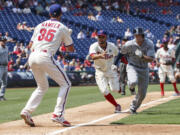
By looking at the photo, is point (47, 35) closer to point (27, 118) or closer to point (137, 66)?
point (27, 118)

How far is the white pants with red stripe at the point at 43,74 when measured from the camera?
810 cm

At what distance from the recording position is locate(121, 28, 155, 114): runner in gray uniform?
995 centimetres

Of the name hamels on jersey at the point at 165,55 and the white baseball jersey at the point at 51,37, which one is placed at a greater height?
the white baseball jersey at the point at 51,37

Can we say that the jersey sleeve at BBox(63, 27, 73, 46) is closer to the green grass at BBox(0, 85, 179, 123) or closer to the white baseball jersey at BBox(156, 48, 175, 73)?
the green grass at BBox(0, 85, 179, 123)

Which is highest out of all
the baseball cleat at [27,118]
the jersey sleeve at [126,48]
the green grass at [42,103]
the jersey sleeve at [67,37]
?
the jersey sleeve at [67,37]

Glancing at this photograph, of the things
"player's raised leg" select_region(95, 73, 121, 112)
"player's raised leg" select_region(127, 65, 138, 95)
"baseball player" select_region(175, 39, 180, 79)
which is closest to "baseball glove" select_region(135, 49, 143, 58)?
"player's raised leg" select_region(127, 65, 138, 95)

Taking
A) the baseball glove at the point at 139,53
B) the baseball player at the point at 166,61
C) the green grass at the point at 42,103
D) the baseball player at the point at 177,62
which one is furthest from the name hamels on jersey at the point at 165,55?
the baseball player at the point at 177,62

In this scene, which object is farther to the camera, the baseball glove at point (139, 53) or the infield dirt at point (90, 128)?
the baseball glove at point (139, 53)

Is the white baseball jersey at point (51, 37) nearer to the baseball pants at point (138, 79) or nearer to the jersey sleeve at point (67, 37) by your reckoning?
the jersey sleeve at point (67, 37)

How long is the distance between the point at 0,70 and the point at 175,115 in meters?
7.98

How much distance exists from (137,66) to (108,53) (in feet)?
3.65

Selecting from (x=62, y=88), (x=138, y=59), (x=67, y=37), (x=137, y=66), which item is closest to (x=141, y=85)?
(x=137, y=66)

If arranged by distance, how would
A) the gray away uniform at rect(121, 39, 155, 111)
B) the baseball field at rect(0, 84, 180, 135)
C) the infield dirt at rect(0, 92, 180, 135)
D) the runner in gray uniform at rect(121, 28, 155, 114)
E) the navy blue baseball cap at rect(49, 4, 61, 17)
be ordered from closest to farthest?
the infield dirt at rect(0, 92, 180, 135)
the baseball field at rect(0, 84, 180, 135)
the navy blue baseball cap at rect(49, 4, 61, 17)
the runner in gray uniform at rect(121, 28, 155, 114)
the gray away uniform at rect(121, 39, 155, 111)

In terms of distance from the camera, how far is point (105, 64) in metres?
11.3
